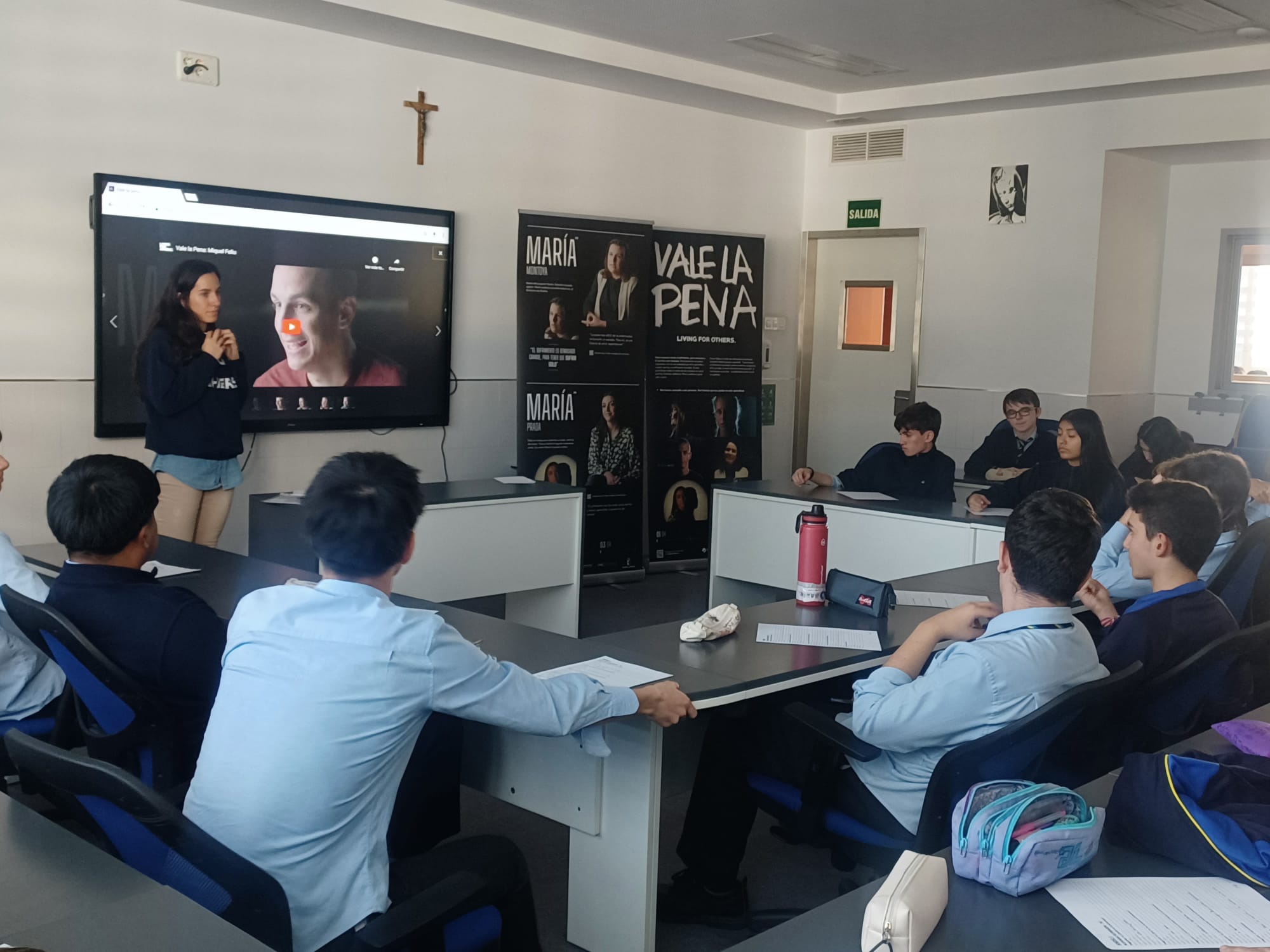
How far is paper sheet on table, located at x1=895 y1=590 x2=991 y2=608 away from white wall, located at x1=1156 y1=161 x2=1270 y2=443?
15.2 ft

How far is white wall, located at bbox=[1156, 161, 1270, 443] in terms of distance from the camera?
23.2 ft

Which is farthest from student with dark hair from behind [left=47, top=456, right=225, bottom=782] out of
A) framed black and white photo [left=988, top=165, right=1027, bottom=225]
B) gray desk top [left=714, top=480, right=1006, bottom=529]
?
framed black and white photo [left=988, top=165, right=1027, bottom=225]

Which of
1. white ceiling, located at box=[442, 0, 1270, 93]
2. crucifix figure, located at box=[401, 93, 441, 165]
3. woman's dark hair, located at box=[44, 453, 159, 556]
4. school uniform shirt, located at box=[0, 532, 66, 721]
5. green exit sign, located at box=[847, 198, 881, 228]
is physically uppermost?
white ceiling, located at box=[442, 0, 1270, 93]

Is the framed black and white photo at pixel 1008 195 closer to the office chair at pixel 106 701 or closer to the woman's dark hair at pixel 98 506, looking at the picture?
the woman's dark hair at pixel 98 506

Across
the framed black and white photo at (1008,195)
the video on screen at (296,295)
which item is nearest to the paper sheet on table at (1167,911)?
the video on screen at (296,295)

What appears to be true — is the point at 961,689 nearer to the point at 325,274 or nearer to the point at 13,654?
the point at 13,654

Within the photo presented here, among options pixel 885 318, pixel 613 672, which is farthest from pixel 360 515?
pixel 885 318

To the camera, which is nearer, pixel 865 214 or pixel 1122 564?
pixel 1122 564

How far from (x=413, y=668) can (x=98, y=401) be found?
384 cm

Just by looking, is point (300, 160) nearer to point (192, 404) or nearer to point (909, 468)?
point (192, 404)

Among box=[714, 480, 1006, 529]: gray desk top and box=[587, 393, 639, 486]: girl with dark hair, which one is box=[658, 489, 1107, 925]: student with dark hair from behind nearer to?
box=[714, 480, 1006, 529]: gray desk top

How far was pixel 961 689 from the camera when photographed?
2.13 meters

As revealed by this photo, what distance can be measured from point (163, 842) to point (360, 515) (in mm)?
541

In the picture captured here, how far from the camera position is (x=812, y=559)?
3.11 metres
